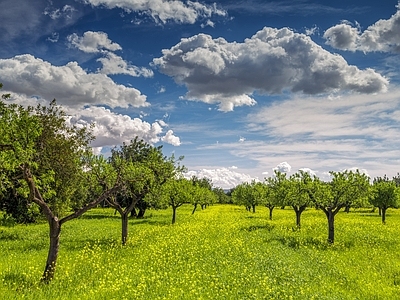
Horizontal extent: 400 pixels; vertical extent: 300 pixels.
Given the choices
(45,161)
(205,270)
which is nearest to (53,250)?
(205,270)

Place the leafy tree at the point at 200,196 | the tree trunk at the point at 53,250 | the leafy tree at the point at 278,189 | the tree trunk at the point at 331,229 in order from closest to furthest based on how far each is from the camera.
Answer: the tree trunk at the point at 53,250, the tree trunk at the point at 331,229, the leafy tree at the point at 278,189, the leafy tree at the point at 200,196

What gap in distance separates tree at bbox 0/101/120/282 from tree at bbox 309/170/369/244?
18320 mm

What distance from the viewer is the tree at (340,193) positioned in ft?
101

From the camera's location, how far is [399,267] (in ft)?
69.7

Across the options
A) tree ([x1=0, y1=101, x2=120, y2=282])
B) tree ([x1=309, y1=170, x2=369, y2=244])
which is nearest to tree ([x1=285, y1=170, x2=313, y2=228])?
tree ([x1=309, y1=170, x2=369, y2=244])

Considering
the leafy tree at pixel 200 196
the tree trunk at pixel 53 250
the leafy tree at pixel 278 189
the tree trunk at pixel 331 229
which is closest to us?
the tree trunk at pixel 53 250

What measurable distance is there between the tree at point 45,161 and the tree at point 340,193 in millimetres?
18320

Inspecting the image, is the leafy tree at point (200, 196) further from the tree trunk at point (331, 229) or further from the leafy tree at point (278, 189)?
the tree trunk at point (331, 229)

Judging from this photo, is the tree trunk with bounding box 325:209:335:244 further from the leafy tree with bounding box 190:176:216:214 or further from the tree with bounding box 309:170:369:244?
the leafy tree with bounding box 190:176:216:214

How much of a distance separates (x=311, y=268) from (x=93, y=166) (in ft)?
50.7

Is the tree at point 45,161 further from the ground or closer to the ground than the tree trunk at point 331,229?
further from the ground

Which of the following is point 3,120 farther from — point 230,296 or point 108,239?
point 108,239

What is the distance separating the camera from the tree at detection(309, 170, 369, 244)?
101ft

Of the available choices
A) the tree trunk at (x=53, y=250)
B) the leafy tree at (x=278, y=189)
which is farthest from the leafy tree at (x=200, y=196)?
the tree trunk at (x=53, y=250)
